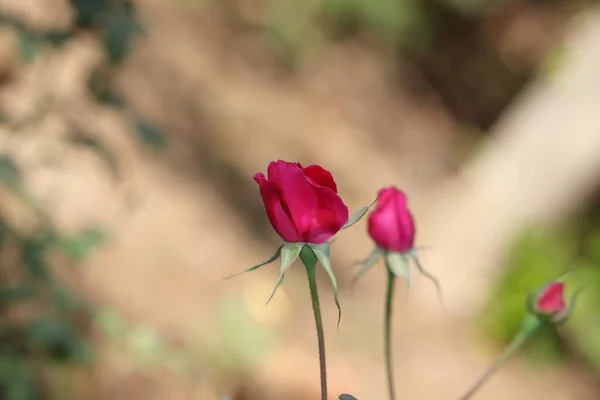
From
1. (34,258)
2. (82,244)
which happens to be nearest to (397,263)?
(34,258)

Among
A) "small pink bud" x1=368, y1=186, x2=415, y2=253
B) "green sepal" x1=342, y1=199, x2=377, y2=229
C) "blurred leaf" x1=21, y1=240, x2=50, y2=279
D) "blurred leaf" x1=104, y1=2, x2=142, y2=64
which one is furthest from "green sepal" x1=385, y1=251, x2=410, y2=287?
"blurred leaf" x1=21, y1=240, x2=50, y2=279

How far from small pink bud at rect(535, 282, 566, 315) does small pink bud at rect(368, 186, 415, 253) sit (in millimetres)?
117

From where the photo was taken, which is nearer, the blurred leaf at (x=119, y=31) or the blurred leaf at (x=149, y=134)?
the blurred leaf at (x=119, y=31)

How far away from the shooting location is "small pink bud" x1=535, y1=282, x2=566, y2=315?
2.05 feet

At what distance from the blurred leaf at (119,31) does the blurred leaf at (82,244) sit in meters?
0.39

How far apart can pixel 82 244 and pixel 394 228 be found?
83 cm

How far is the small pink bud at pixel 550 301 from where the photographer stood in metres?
0.63

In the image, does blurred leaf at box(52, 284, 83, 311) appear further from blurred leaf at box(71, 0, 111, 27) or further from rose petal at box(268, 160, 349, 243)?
rose petal at box(268, 160, 349, 243)

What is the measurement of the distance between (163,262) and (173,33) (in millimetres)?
1227

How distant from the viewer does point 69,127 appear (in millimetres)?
1251

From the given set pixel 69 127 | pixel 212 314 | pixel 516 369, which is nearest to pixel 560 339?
pixel 516 369

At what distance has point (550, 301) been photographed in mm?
630

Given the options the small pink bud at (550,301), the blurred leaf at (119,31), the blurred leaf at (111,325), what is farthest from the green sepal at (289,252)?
the blurred leaf at (111,325)

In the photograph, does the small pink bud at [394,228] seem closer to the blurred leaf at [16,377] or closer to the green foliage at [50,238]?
the green foliage at [50,238]
